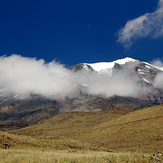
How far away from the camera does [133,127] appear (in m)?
64.5

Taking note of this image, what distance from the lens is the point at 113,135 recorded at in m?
61.4

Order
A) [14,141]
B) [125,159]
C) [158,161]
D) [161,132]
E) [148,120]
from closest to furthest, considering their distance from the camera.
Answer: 1. [158,161]
2. [125,159]
3. [14,141]
4. [161,132]
5. [148,120]

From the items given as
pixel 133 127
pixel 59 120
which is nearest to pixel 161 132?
pixel 133 127

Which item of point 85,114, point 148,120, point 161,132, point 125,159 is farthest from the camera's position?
point 85,114

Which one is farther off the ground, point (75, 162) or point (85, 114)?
point (85, 114)

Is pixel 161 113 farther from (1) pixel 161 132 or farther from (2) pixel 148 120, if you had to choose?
(1) pixel 161 132

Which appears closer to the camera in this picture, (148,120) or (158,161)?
(158,161)

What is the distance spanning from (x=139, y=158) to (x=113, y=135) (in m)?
49.9

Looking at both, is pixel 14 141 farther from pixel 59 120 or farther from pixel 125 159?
pixel 59 120

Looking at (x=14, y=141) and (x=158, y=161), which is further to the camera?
(x=14, y=141)

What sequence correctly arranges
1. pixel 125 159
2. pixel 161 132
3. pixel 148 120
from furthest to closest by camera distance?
pixel 148 120
pixel 161 132
pixel 125 159

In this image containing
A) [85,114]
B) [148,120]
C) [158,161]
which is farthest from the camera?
[85,114]

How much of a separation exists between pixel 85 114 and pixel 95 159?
124769 mm

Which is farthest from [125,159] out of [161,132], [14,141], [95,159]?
[161,132]
